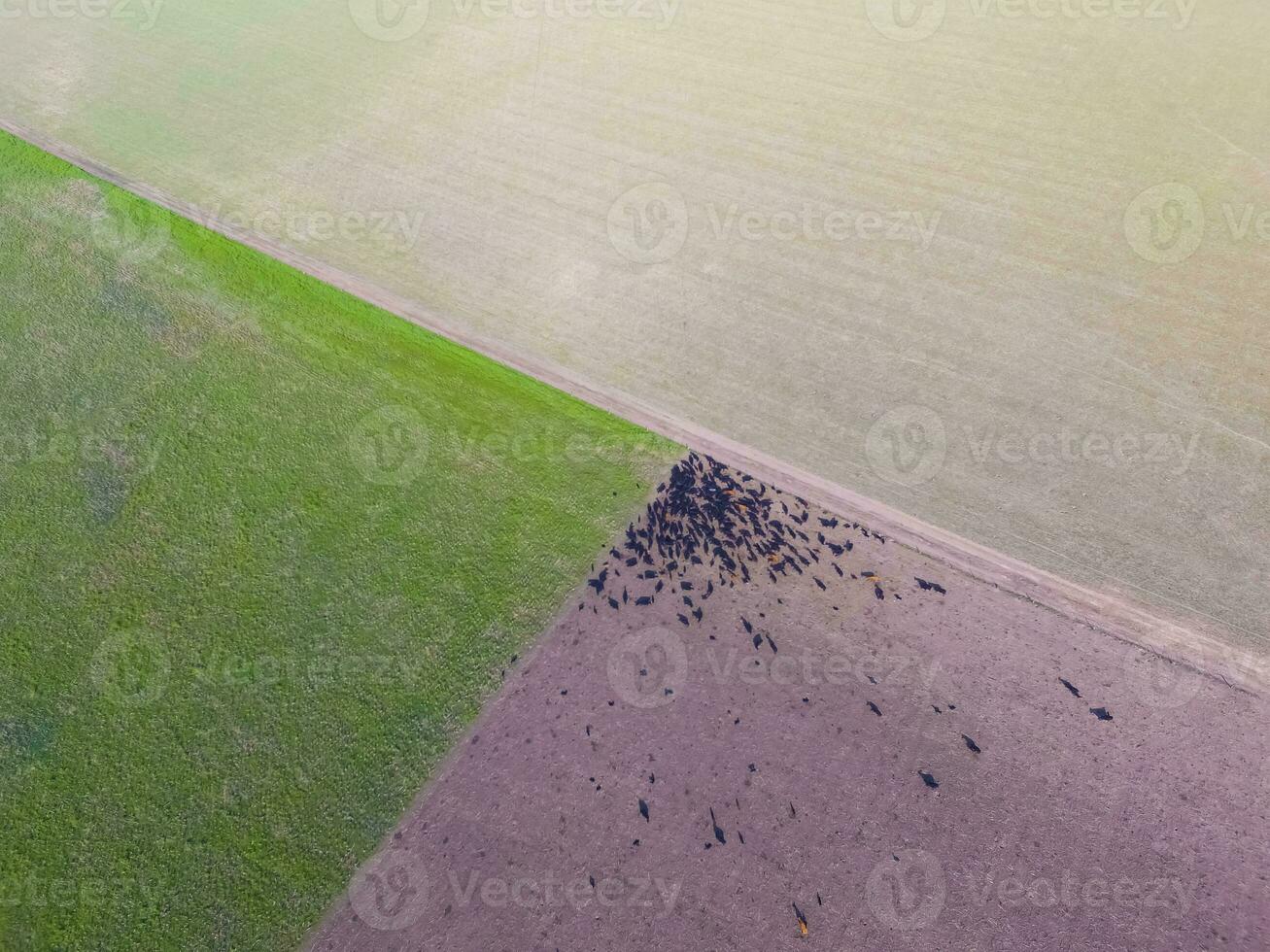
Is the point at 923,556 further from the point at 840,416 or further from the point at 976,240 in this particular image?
the point at 976,240

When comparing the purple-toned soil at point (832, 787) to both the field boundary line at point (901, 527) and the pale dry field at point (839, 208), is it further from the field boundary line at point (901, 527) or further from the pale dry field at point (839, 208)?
the pale dry field at point (839, 208)

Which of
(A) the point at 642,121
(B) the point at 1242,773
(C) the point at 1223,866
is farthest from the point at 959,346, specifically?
(A) the point at 642,121

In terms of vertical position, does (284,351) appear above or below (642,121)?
below

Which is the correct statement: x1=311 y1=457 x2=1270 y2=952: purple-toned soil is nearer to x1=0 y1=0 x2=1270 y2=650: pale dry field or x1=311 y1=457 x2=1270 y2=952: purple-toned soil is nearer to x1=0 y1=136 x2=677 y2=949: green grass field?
x1=0 y1=136 x2=677 y2=949: green grass field

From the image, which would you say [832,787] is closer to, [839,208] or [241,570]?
[241,570]

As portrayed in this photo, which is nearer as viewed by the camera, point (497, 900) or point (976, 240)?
point (497, 900)

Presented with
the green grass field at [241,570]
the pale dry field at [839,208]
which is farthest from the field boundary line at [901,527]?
the green grass field at [241,570]

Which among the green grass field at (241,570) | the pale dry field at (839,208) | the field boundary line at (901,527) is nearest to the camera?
the green grass field at (241,570)
